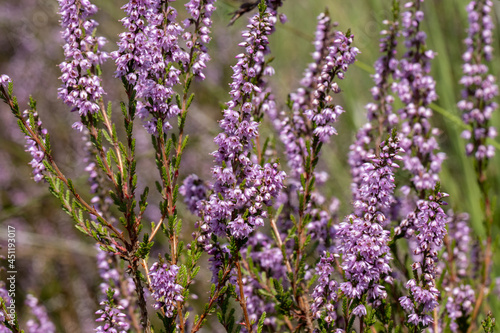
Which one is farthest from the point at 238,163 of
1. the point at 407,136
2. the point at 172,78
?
the point at 407,136

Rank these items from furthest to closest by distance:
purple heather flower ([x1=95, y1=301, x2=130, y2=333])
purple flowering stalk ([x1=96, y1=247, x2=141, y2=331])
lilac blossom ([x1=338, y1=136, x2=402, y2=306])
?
purple flowering stalk ([x1=96, y1=247, x2=141, y2=331]) < purple heather flower ([x1=95, y1=301, x2=130, y2=333]) < lilac blossom ([x1=338, y1=136, x2=402, y2=306])

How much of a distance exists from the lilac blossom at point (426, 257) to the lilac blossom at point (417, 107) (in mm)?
1080

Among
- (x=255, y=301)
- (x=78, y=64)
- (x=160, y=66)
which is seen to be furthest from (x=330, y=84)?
(x=255, y=301)

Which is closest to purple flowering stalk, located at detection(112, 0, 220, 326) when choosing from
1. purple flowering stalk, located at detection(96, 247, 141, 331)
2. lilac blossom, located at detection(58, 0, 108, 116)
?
lilac blossom, located at detection(58, 0, 108, 116)

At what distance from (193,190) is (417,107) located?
1.86m

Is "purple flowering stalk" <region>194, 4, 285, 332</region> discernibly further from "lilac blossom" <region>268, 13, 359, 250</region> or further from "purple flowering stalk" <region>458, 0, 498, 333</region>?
"purple flowering stalk" <region>458, 0, 498, 333</region>

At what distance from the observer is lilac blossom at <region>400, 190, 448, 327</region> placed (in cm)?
244

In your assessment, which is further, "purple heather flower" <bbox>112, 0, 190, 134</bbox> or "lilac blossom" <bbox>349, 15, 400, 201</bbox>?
"lilac blossom" <bbox>349, 15, 400, 201</bbox>

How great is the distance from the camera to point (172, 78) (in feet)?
9.08

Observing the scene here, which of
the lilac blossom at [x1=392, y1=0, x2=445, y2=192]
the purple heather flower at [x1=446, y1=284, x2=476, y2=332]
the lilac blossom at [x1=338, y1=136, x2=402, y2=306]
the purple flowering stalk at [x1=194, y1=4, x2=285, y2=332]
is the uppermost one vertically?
the lilac blossom at [x1=392, y1=0, x2=445, y2=192]

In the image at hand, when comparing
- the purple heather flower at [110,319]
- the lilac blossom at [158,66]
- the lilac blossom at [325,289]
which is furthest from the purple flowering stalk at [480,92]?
the purple heather flower at [110,319]

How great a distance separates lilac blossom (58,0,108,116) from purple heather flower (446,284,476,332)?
9.29 feet

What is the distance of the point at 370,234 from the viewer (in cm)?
239

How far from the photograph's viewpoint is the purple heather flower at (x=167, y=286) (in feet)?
8.50
